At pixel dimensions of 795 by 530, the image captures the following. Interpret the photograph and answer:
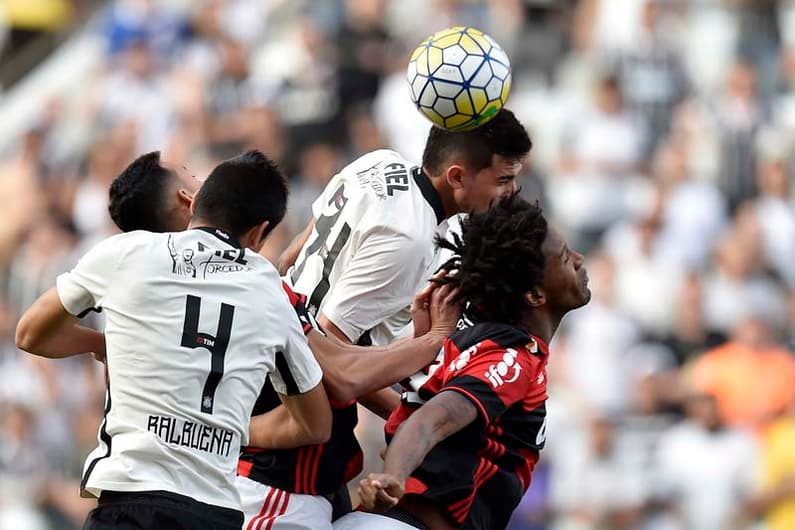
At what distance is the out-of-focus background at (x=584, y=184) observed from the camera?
11734 millimetres

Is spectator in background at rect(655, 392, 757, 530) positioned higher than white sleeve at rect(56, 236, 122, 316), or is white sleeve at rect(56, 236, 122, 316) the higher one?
white sleeve at rect(56, 236, 122, 316)

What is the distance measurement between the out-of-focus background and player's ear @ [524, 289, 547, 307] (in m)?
5.56

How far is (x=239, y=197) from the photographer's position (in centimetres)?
586

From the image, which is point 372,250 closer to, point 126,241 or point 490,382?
point 490,382

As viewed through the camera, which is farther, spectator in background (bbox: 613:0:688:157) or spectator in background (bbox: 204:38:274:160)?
spectator in background (bbox: 204:38:274:160)

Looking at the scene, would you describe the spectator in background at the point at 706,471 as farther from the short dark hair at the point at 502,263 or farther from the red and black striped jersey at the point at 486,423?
the short dark hair at the point at 502,263

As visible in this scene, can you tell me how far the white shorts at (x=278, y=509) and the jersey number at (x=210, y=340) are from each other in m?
0.85

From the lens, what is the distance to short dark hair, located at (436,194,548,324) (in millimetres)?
6141

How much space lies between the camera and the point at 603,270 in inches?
490

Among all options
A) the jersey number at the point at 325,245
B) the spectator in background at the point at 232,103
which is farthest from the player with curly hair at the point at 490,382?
the spectator in background at the point at 232,103

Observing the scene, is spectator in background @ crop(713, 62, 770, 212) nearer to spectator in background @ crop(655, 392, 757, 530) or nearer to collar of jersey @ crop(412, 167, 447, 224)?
spectator in background @ crop(655, 392, 757, 530)

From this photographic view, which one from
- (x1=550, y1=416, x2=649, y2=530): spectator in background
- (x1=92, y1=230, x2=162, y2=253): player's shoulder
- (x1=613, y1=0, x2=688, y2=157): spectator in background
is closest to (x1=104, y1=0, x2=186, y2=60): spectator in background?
(x1=613, y1=0, x2=688, y2=157): spectator in background

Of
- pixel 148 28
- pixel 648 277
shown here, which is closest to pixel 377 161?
pixel 648 277

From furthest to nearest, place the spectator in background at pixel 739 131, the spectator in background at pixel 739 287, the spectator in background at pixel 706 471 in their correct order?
1. the spectator in background at pixel 739 131
2. the spectator in background at pixel 739 287
3. the spectator in background at pixel 706 471
